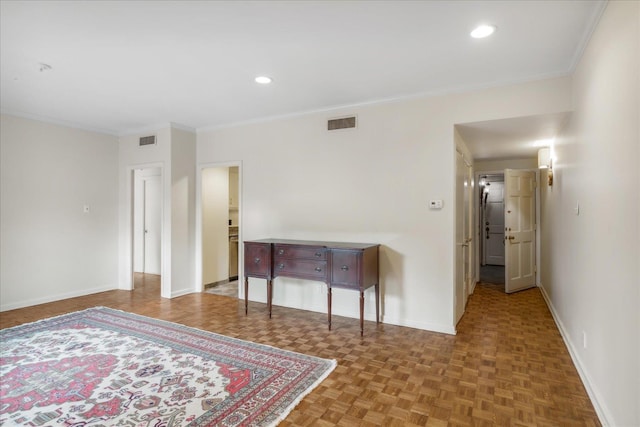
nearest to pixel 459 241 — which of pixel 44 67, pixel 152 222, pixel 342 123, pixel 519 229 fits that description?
pixel 342 123

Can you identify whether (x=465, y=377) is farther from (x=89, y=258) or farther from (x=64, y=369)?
(x=89, y=258)

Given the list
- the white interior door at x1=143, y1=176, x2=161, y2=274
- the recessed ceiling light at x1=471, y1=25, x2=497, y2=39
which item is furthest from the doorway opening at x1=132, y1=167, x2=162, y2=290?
the recessed ceiling light at x1=471, y1=25, x2=497, y2=39

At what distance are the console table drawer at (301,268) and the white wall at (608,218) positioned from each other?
231cm

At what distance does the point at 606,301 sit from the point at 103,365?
365 centimetres

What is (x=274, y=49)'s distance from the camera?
2750 millimetres

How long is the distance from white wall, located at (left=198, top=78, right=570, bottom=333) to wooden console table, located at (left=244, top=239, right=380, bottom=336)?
34 centimetres

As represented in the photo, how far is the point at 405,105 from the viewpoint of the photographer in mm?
3807

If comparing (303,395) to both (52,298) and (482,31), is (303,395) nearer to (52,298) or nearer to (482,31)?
(482,31)

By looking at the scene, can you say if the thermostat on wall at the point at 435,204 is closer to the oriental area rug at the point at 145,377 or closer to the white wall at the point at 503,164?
the oriental area rug at the point at 145,377

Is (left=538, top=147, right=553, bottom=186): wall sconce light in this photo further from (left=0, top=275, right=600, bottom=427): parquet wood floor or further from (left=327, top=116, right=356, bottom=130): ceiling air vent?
(left=327, top=116, right=356, bottom=130): ceiling air vent

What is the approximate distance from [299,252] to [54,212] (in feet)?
12.2

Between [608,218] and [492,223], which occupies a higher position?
[608,218]

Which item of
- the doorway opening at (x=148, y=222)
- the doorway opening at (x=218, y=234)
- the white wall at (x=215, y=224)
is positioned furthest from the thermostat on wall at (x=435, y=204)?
the doorway opening at (x=148, y=222)

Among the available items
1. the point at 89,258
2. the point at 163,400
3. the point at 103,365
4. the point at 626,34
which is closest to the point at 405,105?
the point at 626,34
